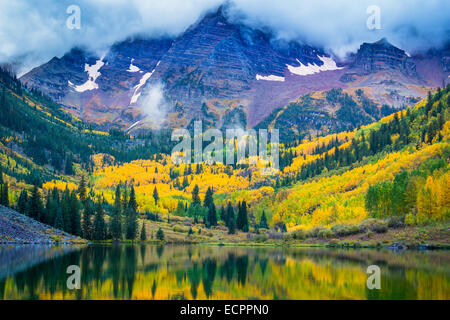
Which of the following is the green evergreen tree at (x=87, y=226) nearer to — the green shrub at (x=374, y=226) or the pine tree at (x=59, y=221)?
the pine tree at (x=59, y=221)

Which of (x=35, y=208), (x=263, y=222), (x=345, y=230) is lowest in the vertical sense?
(x=345, y=230)

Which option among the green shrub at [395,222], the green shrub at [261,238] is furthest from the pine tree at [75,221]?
the green shrub at [395,222]

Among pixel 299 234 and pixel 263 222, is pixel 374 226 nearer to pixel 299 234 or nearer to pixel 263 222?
pixel 299 234

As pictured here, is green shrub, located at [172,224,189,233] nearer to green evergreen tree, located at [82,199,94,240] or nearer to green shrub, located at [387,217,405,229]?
green evergreen tree, located at [82,199,94,240]

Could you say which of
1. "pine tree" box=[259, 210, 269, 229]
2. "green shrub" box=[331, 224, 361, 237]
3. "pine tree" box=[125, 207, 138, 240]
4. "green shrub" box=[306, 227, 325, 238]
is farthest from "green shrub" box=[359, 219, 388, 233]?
"pine tree" box=[259, 210, 269, 229]

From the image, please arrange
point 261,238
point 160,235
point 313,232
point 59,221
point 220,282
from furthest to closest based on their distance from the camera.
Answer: point 261,238, point 160,235, point 313,232, point 59,221, point 220,282

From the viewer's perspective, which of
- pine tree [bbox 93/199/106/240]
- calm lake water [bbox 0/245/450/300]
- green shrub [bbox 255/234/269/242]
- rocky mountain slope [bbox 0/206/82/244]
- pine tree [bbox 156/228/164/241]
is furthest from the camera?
green shrub [bbox 255/234/269/242]

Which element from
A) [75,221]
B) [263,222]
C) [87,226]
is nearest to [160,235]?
[87,226]

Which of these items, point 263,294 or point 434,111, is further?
point 434,111
